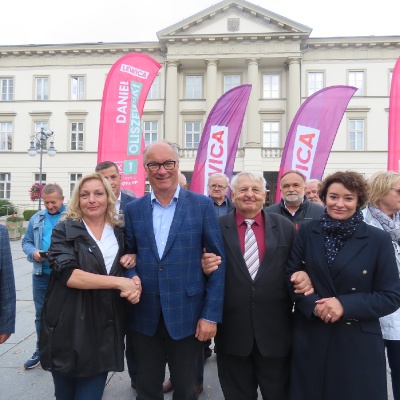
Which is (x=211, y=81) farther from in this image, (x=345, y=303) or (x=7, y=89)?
(x=345, y=303)

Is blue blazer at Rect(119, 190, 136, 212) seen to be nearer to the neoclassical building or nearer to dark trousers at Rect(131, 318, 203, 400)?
dark trousers at Rect(131, 318, 203, 400)

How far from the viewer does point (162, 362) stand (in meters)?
2.58

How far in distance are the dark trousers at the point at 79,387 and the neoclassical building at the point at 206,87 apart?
24640 millimetres

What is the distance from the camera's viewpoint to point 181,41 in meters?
27.1

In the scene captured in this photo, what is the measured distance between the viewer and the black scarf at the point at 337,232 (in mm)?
2305

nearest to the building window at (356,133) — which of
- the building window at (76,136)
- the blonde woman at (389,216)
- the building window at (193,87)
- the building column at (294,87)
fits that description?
the building column at (294,87)

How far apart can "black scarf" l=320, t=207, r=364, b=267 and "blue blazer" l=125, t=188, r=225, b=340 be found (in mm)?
749

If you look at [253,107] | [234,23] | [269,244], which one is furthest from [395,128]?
[234,23]

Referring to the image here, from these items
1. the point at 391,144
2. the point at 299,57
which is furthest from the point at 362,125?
the point at 391,144

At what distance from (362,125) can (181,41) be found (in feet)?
52.7

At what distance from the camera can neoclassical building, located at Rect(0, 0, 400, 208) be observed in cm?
2683

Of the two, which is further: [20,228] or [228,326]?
[20,228]

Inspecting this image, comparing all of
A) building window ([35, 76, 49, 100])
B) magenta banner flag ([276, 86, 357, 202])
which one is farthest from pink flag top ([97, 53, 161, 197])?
building window ([35, 76, 49, 100])

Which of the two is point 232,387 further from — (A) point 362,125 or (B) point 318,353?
(A) point 362,125
